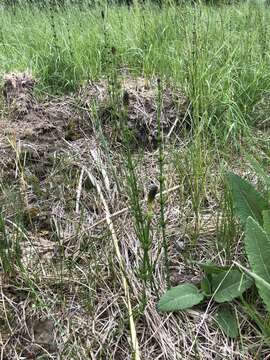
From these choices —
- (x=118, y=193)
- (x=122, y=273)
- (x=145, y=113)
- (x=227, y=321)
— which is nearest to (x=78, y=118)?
(x=145, y=113)

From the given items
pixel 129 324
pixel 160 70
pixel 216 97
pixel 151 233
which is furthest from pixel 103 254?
pixel 160 70

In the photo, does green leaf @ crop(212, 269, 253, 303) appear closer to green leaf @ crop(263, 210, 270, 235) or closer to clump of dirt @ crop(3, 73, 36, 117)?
green leaf @ crop(263, 210, 270, 235)

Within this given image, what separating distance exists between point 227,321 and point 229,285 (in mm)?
97

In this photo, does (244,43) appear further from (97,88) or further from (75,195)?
(75,195)

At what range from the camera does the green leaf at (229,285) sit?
1.31m

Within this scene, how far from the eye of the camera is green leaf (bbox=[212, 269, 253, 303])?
1313 mm

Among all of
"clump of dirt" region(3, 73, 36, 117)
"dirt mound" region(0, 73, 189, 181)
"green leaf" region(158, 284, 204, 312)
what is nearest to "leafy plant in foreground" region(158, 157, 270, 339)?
"green leaf" region(158, 284, 204, 312)

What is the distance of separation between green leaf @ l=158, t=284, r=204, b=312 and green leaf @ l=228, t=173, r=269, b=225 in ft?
0.89

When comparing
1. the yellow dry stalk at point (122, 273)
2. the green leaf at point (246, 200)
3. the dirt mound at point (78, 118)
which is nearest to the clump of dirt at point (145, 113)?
the dirt mound at point (78, 118)

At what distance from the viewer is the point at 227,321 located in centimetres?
130

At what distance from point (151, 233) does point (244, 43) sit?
5.59 ft

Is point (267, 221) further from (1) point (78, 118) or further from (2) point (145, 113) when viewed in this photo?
(1) point (78, 118)

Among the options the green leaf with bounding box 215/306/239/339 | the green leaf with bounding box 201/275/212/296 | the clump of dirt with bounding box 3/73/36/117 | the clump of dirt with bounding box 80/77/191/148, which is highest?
the clump of dirt with bounding box 3/73/36/117

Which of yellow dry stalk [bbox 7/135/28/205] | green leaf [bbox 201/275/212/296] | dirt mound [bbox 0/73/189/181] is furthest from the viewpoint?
dirt mound [bbox 0/73/189/181]
